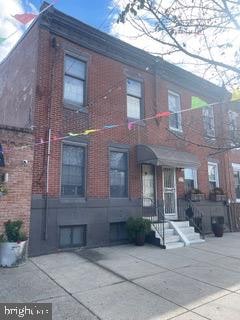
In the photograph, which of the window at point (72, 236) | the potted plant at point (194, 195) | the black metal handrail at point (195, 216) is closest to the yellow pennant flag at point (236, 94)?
the window at point (72, 236)

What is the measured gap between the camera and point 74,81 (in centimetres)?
1109

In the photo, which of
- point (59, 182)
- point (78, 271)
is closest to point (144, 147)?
point (59, 182)

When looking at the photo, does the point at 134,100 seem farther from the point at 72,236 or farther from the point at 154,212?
the point at 72,236

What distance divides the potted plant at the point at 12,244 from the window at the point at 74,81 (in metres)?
4.67

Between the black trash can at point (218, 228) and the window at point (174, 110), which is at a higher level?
the window at point (174, 110)

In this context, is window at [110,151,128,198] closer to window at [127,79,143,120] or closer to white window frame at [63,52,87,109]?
window at [127,79,143,120]

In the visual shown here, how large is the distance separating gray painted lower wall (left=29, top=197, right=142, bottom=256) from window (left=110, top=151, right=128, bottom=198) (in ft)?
1.16

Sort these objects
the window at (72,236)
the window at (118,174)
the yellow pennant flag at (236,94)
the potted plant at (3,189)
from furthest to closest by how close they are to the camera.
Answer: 1. the window at (118,174)
2. the window at (72,236)
3. the potted plant at (3,189)
4. the yellow pennant flag at (236,94)

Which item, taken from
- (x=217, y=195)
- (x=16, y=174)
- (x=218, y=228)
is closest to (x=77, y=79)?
(x=16, y=174)

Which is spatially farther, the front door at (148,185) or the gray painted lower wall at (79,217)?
the front door at (148,185)

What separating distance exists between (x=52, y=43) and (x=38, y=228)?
624cm

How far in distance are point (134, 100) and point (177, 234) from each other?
5704mm

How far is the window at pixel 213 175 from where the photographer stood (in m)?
15.5

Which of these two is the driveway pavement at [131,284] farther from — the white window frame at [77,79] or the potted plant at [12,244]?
the white window frame at [77,79]
